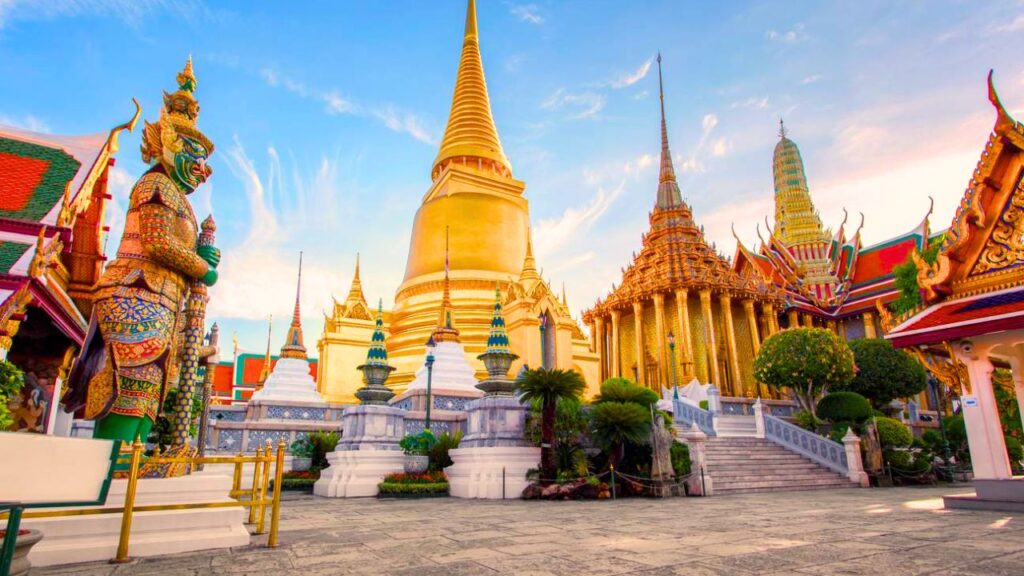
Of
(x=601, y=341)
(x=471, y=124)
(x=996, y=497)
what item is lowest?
(x=996, y=497)

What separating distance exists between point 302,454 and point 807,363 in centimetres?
1545

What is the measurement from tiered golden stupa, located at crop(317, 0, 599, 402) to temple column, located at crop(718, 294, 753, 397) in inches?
289

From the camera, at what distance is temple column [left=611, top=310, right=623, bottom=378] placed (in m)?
30.3

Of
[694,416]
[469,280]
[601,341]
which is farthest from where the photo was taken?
[601,341]

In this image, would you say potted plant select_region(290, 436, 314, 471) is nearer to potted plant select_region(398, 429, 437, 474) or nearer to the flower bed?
potted plant select_region(398, 429, 437, 474)

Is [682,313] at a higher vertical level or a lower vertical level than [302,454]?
higher

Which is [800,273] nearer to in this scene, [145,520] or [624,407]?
[624,407]

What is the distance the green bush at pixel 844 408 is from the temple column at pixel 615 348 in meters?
13.1

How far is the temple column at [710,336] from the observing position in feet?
85.3

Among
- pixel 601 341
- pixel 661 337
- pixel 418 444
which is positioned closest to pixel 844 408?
pixel 661 337

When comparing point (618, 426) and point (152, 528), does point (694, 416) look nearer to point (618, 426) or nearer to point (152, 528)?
point (618, 426)

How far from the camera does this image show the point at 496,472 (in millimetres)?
→ 10664

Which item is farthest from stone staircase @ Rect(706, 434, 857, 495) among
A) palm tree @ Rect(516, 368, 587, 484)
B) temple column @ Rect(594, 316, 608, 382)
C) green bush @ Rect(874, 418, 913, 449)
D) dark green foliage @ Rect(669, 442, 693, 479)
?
temple column @ Rect(594, 316, 608, 382)

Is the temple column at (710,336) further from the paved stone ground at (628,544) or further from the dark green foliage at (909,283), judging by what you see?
the paved stone ground at (628,544)
